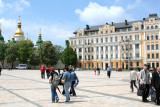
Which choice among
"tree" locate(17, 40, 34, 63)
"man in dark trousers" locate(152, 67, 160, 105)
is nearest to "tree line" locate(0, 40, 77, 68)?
"tree" locate(17, 40, 34, 63)

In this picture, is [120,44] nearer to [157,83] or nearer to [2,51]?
[2,51]

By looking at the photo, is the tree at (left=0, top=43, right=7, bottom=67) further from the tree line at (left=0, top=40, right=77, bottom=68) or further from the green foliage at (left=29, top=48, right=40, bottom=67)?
the green foliage at (left=29, top=48, right=40, bottom=67)

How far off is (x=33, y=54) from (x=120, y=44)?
34365 mm

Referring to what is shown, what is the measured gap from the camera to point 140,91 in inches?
421

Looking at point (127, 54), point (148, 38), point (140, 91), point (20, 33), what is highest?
point (20, 33)

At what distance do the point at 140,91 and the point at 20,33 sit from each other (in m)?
107

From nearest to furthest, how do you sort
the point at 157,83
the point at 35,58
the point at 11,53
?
the point at 157,83
the point at 35,58
the point at 11,53

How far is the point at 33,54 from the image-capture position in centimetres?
8562

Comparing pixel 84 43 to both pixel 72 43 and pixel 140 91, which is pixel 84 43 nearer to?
pixel 72 43

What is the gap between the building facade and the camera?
244ft

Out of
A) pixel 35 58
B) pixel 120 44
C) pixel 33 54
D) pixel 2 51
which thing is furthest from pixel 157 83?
pixel 2 51

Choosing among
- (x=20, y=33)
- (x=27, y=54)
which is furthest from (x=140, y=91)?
(x=20, y=33)

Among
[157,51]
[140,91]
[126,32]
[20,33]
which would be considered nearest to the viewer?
[140,91]

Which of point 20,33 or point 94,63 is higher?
point 20,33
